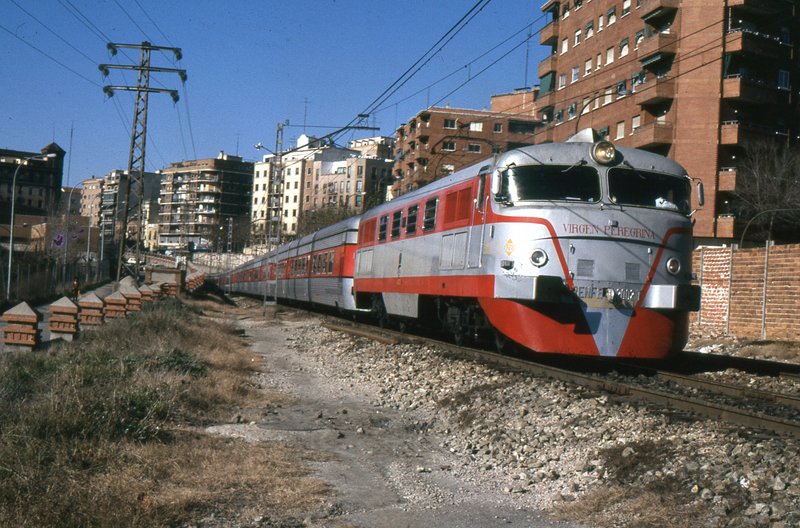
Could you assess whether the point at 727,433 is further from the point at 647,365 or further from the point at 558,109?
the point at 558,109

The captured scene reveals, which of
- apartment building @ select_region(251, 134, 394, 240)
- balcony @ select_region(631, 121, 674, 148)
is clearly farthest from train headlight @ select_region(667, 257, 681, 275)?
apartment building @ select_region(251, 134, 394, 240)

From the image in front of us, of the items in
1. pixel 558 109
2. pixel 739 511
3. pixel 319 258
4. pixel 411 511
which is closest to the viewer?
pixel 739 511

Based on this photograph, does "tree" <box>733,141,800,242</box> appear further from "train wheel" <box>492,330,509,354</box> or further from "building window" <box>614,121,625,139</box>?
"train wheel" <box>492,330,509,354</box>

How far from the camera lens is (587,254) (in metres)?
11.5

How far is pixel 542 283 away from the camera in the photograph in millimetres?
11094

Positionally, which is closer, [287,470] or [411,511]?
[411,511]

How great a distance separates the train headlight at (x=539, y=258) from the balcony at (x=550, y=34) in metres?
48.7

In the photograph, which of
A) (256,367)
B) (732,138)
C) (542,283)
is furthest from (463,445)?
(732,138)

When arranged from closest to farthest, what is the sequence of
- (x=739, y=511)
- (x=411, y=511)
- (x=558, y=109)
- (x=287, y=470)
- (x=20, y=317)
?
(x=739, y=511) < (x=411, y=511) < (x=287, y=470) < (x=20, y=317) < (x=558, y=109)

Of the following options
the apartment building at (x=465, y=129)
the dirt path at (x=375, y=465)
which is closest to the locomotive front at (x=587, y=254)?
the dirt path at (x=375, y=465)

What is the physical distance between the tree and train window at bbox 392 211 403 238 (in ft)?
86.8

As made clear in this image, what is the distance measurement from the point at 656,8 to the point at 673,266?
35.7 meters

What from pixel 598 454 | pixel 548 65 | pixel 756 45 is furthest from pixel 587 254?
pixel 548 65

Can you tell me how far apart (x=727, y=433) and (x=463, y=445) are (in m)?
2.74
